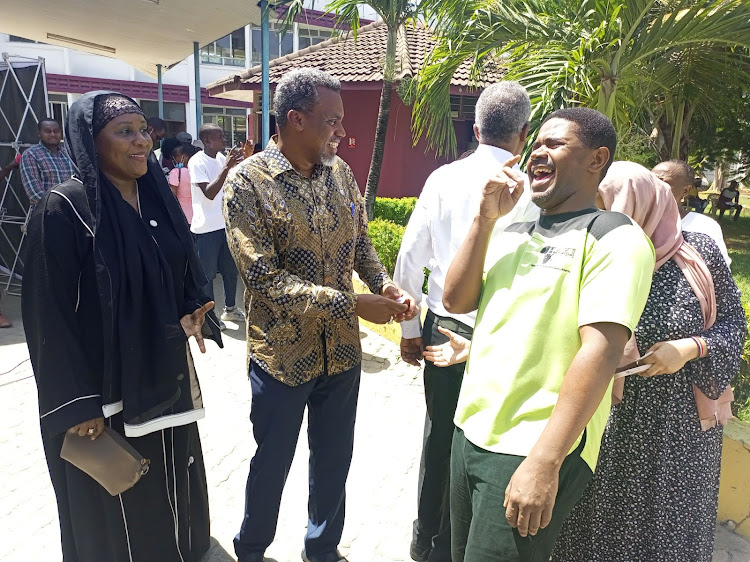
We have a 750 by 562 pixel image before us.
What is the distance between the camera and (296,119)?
7.16ft

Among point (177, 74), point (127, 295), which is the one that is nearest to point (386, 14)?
point (127, 295)

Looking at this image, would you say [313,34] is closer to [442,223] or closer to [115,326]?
[442,223]

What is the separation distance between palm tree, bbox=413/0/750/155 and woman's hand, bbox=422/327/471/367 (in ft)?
9.55

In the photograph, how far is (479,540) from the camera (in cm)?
154

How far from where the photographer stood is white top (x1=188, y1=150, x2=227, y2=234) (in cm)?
561

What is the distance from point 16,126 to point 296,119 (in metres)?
6.60

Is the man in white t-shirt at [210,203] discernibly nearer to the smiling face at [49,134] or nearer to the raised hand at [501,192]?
the smiling face at [49,134]

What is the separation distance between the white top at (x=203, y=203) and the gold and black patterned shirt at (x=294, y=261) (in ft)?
11.4

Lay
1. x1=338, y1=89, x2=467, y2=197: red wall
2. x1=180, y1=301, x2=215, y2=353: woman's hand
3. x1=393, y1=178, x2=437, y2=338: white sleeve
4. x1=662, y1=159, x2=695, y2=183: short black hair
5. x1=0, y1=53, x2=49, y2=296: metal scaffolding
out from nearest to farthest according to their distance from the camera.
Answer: x1=180, y1=301, x2=215, y2=353: woman's hand
x1=393, y1=178, x2=437, y2=338: white sleeve
x1=662, y1=159, x2=695, y2=183: short black hair
x1=0, y1=53, x2=49, y2=296: metal scaffolding
x1=338, y1=89, x2=467, y2=197: red wall

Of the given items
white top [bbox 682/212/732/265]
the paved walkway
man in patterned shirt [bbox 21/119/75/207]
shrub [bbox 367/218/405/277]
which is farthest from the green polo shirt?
man in patterned shirt [bbox 21/119/75/207]

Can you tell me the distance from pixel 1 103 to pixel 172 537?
22.0 ft

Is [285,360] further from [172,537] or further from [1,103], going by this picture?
[1,103]

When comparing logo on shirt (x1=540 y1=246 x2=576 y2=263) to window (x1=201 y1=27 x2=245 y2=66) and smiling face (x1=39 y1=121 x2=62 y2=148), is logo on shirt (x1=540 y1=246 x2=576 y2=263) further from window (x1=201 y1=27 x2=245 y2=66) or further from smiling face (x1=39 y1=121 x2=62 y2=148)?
window (x1=201 y1=27 x2=245 y2=66)

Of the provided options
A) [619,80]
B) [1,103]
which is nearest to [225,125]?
[1,103]
